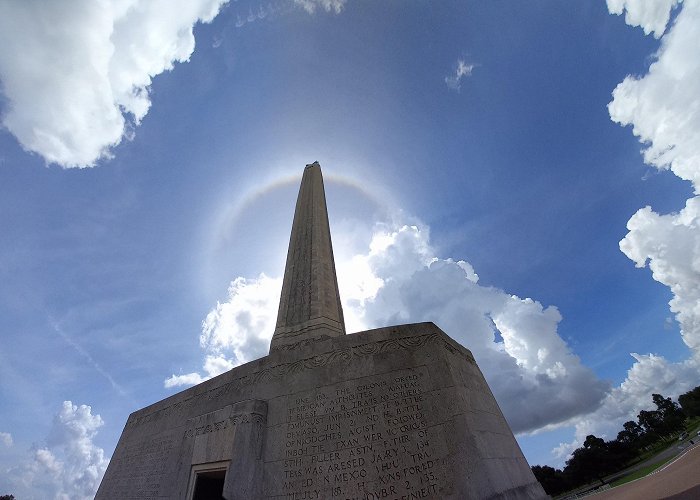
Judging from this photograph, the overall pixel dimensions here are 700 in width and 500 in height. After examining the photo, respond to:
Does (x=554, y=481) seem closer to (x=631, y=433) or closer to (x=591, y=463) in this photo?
(x=591, y=463)

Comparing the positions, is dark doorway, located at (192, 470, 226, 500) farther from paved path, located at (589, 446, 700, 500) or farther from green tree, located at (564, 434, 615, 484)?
green tree, located at (564, 434, 615, 484)

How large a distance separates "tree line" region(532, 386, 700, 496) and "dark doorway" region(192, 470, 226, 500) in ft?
245

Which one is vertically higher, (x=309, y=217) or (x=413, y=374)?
(x=309, y=217)

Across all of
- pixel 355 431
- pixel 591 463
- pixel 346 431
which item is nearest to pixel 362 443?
pixel 355 431

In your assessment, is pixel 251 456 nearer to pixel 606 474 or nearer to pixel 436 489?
pixel 436 489

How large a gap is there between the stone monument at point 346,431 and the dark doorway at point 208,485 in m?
0.03

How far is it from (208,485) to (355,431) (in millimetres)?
5005

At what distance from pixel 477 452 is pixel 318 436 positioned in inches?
133

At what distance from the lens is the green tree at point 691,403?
87.9 meters

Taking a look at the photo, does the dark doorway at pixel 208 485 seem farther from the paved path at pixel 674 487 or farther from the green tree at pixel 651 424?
the green tree at pixel 651 424

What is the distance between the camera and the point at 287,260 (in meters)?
15.5

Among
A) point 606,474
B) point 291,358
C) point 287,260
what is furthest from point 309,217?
point 606,474

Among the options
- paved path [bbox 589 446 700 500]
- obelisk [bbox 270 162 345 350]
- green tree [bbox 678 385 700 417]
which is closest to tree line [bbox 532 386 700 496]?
green tree [bbox 678 385 700 417]

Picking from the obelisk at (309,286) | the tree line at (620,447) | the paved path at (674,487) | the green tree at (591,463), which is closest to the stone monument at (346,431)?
the obelisk at (309,286)
